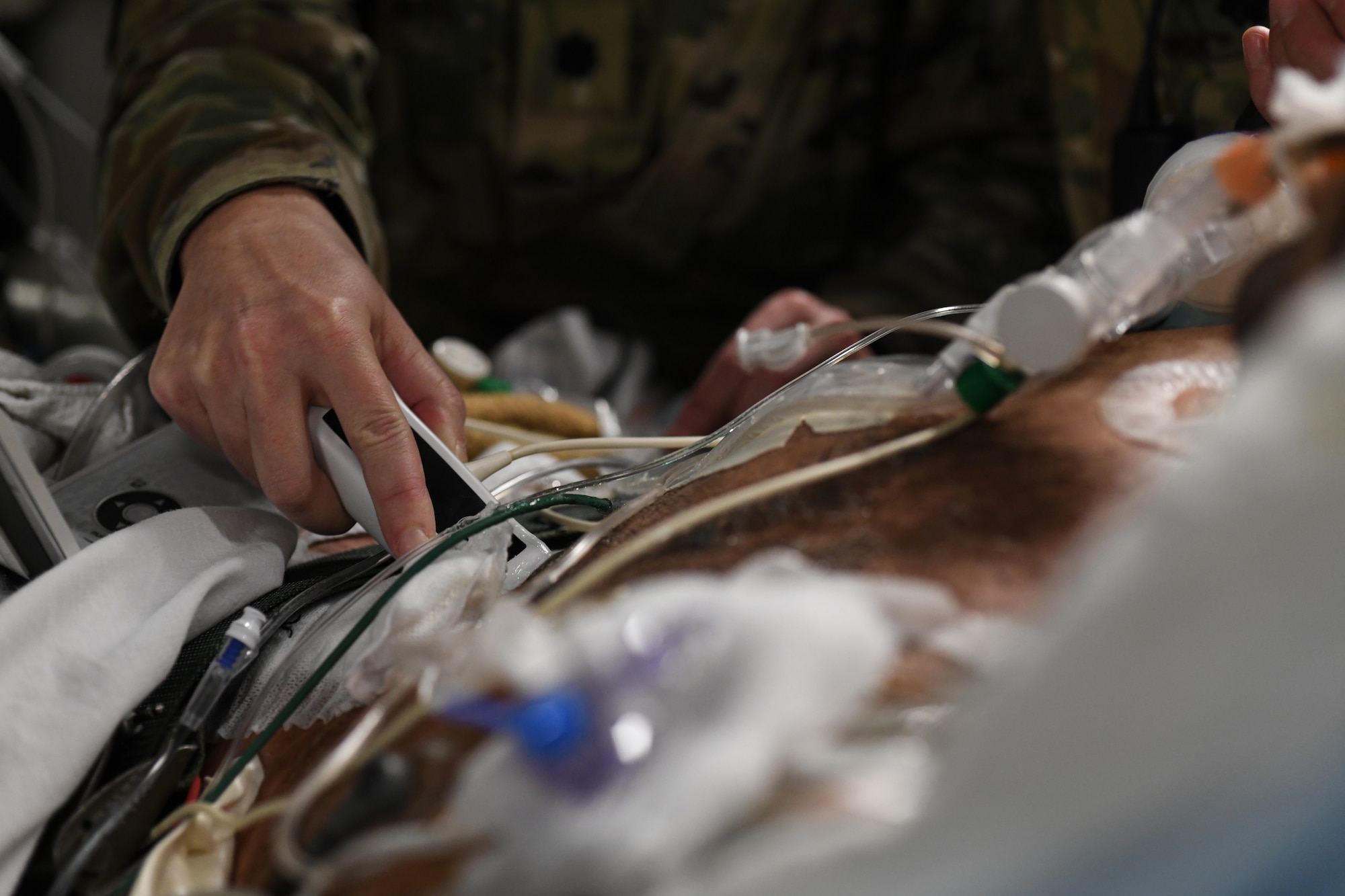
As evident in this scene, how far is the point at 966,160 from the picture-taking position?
1287mm

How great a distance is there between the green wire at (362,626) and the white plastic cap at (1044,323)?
218mm

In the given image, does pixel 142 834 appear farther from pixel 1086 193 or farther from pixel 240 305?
pixel 1086 193

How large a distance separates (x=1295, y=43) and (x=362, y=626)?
20.8 inches

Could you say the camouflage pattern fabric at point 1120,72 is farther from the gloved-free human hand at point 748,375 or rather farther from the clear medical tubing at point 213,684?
the clear medical tubing at point 213,684

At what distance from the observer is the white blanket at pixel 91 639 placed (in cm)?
39

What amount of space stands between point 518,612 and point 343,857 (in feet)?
0.28

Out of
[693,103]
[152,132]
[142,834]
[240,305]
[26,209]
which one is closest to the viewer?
[142,834]

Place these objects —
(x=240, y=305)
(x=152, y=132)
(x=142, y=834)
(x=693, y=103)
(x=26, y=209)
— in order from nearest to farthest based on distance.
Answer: (x=142, y=834) < (x=240, y=305) < (x=152, y=132) < (x=693, y=103) < (x=26, y=209)

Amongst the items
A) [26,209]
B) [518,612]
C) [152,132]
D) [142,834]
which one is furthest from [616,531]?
[26,209]

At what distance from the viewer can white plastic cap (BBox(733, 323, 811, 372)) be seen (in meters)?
0.48

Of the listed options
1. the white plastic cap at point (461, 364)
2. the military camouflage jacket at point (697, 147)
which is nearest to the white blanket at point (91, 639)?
the white plastic cap at point (461, 364)

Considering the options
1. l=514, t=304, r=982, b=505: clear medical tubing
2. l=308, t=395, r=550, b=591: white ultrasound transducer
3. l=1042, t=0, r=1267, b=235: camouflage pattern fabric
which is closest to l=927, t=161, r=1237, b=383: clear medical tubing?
l=514, t=304, r=982, b=505: clear medical tubing

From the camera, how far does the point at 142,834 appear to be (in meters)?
0.41

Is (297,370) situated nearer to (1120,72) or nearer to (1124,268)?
(1124,268)
